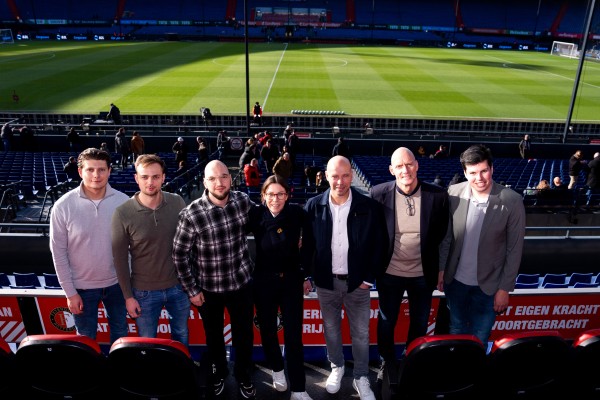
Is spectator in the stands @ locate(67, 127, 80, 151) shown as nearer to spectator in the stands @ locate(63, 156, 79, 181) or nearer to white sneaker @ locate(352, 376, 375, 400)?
spectator in the stands @ locate(63, 156, 79, 181)

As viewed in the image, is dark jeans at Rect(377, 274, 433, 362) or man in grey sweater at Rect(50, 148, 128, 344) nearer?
man in grey sweater at Rect(50, 148, 128, 344)

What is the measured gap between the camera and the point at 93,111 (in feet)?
78.9

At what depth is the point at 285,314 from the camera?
3941 millimetres

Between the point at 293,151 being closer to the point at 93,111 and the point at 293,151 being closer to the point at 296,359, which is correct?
the point at 296,359

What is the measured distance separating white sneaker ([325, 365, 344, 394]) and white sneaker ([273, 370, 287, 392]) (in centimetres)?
40

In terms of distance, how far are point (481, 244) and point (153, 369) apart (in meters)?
2.78

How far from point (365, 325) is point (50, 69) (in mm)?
40393

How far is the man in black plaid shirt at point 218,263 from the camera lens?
3.60 m

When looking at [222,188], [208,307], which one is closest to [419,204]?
[222,188]

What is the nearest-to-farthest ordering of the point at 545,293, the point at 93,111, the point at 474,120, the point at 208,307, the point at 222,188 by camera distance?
the point at 222,188 → the point at 208,307 → the point at 545,293 → the point at 474,120 → the point at 93,111

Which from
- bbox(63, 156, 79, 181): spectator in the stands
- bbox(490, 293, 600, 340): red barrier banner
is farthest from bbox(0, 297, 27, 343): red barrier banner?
bbox(63, 156, 79, 181): spectator in the stands

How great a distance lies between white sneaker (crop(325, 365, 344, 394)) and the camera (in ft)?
13.3

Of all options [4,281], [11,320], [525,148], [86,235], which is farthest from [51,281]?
[525,148]

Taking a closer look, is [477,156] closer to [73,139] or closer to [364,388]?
[364,388]
